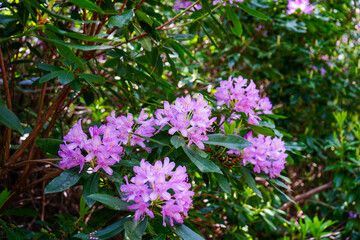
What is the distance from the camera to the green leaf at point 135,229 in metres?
0.82

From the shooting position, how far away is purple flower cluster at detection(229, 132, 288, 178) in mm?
1195

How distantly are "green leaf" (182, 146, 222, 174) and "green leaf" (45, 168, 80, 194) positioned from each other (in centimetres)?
33

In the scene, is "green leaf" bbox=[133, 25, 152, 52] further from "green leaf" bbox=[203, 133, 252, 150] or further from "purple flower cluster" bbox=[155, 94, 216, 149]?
"green leaf" bbox=[203, 133, 252, 150]

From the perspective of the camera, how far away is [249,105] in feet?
4.25

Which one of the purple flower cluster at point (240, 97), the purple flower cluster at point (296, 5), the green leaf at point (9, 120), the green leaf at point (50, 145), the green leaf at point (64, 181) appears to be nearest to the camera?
the green leaf at point (9, 120)

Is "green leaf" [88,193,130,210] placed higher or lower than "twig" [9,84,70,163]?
higher

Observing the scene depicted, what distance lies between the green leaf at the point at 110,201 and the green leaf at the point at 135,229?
0.15 ft

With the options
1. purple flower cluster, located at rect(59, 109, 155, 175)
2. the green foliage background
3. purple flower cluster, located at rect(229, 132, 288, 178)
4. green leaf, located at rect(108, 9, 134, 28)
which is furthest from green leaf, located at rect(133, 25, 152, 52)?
Result: the green foliage background

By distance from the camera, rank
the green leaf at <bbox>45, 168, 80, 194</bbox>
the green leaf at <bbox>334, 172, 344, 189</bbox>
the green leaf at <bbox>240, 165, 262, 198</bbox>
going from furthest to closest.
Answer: the green leaf at <bbox>334, 172, 344, 189</bbox>, the green leaf at <bbox>240, 165, 262, 198</bbox>, the green leaf at <bbox>45, 168, 80, 194</bbox>

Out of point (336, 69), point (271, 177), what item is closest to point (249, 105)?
point (271, 177)

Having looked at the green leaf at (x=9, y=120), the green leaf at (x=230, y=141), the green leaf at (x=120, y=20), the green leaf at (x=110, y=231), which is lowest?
the green leaf at (x=110, y=231)

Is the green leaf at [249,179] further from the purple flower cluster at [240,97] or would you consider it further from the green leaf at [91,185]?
the green leaf at [91,185]

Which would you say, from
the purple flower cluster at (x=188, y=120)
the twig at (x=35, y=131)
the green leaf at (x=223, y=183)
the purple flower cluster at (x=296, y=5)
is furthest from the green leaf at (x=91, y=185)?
the purple flower cluster at (x=296, y=5)

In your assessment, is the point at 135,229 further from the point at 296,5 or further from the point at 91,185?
the point at 296,5
